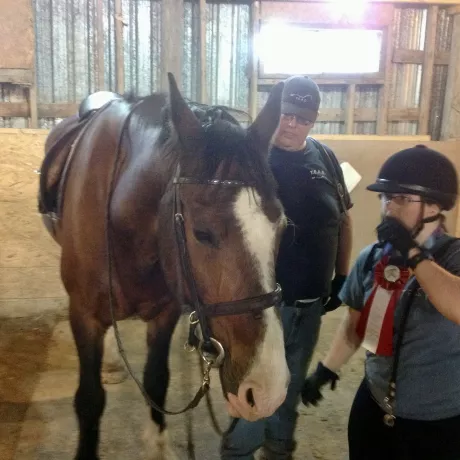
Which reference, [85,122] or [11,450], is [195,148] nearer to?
[85,122]

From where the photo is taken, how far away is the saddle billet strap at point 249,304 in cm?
133

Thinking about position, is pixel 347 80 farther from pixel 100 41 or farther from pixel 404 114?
pixel 100 41

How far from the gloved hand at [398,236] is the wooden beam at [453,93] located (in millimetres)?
4681

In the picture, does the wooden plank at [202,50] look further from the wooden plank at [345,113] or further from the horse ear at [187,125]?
the horse ear at [187,125]

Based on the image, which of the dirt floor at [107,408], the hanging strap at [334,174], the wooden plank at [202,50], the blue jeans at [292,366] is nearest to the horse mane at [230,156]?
the hanging strap at [334,174]

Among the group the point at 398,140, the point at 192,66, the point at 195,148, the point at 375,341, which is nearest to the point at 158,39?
the point at 192,66

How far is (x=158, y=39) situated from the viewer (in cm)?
514

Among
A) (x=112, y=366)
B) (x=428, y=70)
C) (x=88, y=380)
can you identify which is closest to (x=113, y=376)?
(x=112, y=366)

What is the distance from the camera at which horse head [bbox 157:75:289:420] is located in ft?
4.39

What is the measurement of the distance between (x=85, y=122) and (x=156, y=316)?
1114 millimetres

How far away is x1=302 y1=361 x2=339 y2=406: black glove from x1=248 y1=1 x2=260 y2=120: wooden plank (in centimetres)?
379

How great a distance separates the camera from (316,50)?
17.4 ft

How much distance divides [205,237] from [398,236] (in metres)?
0.58

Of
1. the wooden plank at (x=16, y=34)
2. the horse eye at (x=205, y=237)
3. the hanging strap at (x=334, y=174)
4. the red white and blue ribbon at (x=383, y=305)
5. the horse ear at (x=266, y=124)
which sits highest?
the wooden plank at (x=16, y=34)
